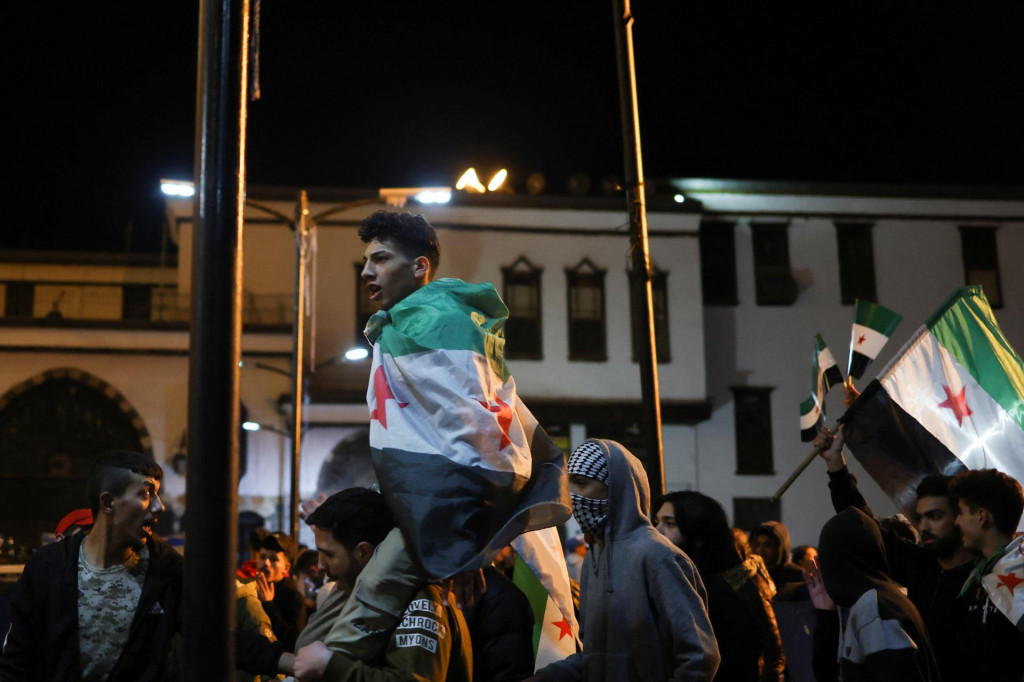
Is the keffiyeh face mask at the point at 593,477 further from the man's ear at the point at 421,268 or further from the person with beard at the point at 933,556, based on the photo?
the person with beard at the point at 933,556

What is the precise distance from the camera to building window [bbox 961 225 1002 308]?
3372 cm

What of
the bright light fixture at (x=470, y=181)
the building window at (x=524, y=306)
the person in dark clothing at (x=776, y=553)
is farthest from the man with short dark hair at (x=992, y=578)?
the bright light fixture at (x=470, y=181)

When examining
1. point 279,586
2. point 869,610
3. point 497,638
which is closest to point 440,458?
point 497,638

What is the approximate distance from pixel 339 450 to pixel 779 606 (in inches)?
847

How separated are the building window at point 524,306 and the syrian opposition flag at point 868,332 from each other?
77.5ft

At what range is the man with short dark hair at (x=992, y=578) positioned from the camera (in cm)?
454

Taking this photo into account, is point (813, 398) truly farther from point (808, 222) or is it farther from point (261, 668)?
point (808, 222)

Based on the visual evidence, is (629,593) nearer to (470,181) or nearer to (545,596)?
(545,596)

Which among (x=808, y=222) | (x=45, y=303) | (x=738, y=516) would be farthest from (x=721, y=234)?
(x=45, y=303)

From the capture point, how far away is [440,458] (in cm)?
318

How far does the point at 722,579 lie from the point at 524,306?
26203 millimetres

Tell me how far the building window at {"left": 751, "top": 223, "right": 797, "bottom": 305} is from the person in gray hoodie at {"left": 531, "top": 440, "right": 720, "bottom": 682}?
29.3m

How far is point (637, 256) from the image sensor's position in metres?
10.1

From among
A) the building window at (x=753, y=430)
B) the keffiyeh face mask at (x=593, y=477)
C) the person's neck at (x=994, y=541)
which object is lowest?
the person's neck at (x=994, y=541)
